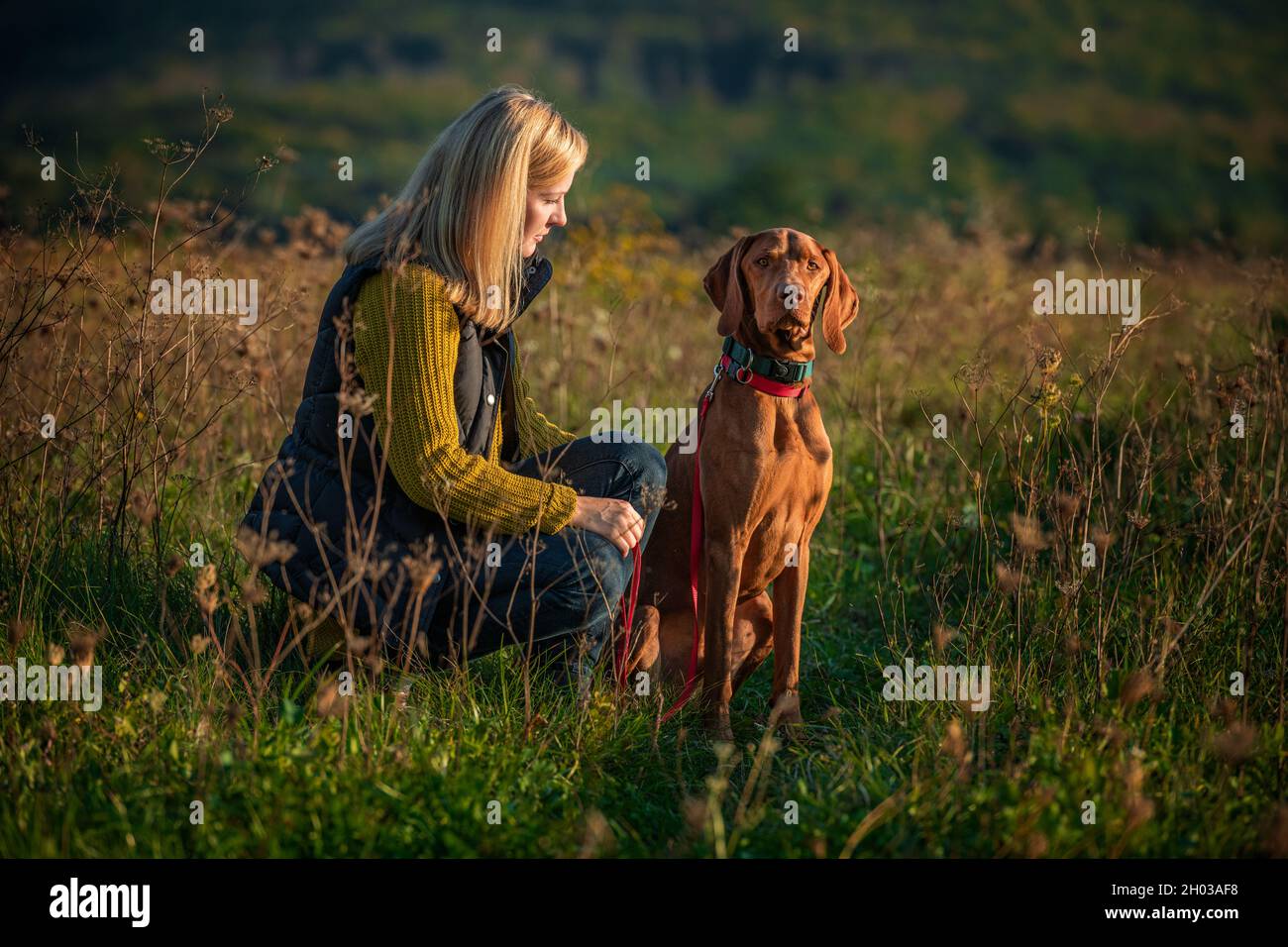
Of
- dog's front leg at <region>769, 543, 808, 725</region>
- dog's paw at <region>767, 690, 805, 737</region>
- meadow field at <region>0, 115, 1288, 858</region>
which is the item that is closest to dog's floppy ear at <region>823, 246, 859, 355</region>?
meadow field at <region>0, 115, 1288, 858</region>

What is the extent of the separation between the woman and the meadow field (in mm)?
220

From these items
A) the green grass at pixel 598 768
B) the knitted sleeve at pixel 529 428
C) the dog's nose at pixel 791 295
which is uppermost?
the dog's nose at pixel 791 295

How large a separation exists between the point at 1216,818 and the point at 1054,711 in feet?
1.61

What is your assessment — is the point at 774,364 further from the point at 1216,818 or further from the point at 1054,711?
the point at 1216,818

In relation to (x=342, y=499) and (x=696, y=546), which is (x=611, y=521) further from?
(x=342, y=499)

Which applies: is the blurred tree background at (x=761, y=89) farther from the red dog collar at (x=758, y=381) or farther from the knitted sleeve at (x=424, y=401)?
the knitted sleeve at (x=424, y=401)

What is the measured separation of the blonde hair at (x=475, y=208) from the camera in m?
3.18

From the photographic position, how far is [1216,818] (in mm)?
2672

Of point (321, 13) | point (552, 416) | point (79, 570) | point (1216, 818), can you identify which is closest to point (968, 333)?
point (552, 416)

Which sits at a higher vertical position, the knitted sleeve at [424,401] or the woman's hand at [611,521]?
the knitted sleeve at [424,401]

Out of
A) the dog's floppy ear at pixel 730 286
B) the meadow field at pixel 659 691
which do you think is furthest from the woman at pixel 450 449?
the dog's floppy ear at pixel 730 286

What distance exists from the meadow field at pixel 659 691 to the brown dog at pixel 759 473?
9.1 inches

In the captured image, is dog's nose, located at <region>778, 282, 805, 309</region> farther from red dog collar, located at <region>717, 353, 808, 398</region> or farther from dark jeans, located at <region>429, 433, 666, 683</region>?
dark jeans, located at <region>429, 433, 666, 683</region>

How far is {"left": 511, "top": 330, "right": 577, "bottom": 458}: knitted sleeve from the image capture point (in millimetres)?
3674
